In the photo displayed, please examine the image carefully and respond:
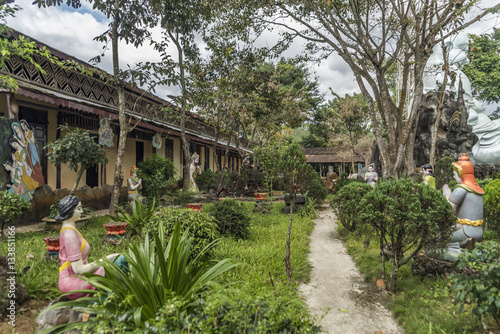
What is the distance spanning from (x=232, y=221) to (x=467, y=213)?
4.06 m

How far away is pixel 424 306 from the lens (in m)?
3.23

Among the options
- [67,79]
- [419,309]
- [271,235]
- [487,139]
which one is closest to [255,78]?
[67,79]

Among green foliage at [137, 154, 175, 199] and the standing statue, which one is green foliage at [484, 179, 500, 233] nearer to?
the standing statue

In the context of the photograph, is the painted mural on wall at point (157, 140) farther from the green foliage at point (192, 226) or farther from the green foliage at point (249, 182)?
the green foliage at point (192, 226)

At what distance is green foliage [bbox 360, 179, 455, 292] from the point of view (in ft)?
11.3

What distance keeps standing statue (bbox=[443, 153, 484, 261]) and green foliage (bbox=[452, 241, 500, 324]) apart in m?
1.52

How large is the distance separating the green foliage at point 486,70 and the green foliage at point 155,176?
73.1 ft

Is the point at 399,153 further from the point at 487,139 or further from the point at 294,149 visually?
the point at 487,139

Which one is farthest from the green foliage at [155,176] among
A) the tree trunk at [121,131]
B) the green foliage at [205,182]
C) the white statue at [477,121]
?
the white statue at [477,121]

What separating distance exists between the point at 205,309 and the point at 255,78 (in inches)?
477

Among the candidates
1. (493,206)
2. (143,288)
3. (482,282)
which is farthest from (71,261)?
(493,206)

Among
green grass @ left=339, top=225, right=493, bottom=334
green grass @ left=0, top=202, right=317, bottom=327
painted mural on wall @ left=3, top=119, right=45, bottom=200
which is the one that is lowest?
green grass @ left=339, top=225, right=493, bottom=334

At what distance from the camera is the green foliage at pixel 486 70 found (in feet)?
64.2

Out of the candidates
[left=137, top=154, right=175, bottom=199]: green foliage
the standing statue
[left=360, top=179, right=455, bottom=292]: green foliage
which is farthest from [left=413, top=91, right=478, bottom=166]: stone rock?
[left=137, top=154, right=175, bottom=199]: green foliage
